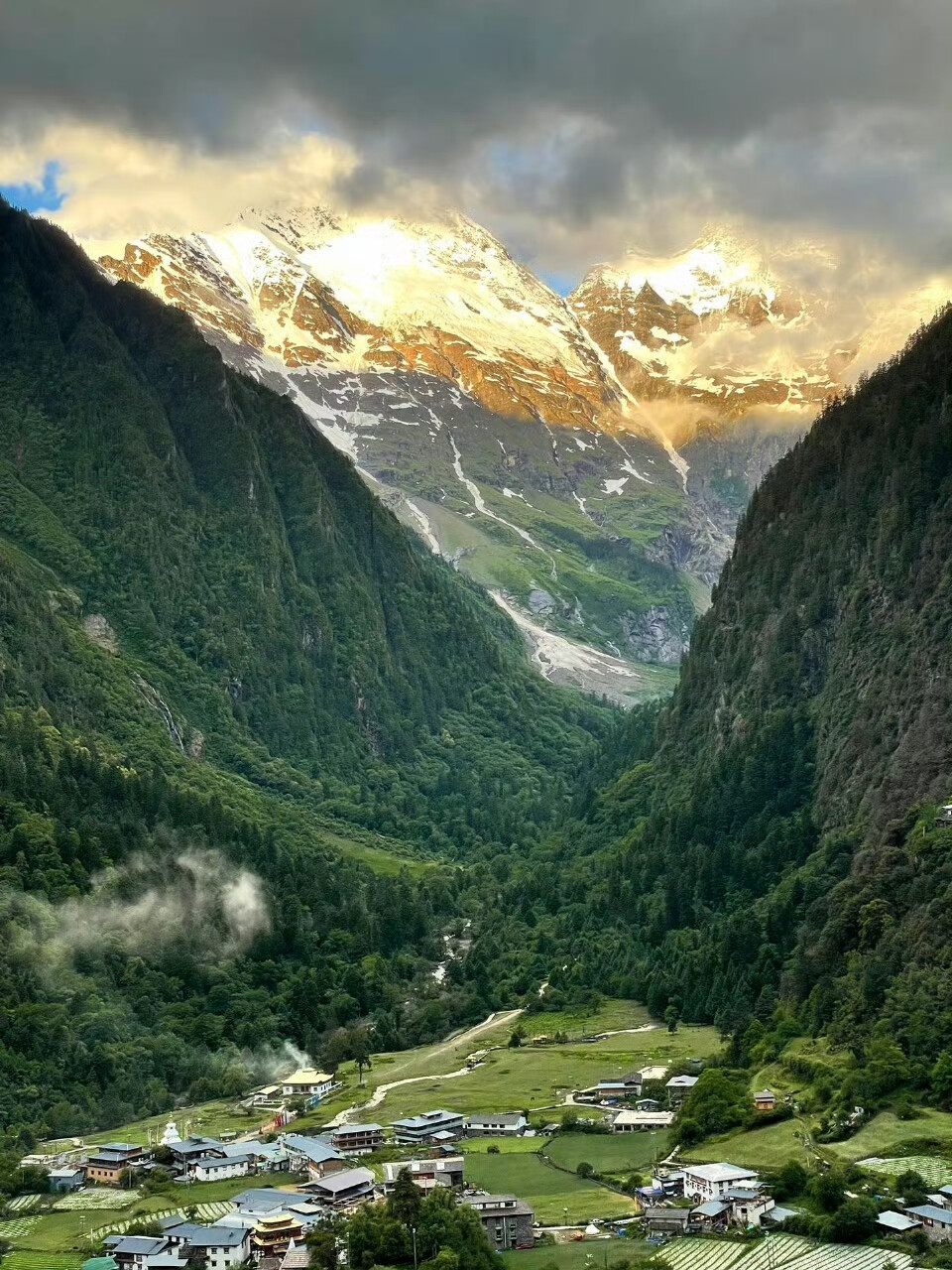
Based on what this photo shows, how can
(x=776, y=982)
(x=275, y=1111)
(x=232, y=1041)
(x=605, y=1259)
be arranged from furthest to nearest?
(x=232, y=1041), (x=776, y=982), (x=275, y=1111), (x=605, y=1259)

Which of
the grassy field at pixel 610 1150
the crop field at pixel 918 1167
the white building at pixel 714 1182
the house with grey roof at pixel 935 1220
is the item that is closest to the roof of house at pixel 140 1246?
the grassy field at pixel 610 1150

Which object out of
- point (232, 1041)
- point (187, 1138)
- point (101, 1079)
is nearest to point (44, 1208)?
point (187, 1138)

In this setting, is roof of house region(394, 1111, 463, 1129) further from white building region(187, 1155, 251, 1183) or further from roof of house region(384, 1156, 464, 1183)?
roof of house region(384, 1156, 464, 1183)

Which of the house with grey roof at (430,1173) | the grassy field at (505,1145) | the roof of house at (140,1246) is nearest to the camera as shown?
the roof of house at (140,1246)

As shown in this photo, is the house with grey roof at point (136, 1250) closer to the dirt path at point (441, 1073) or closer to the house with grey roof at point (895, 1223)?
the dirt path at point (441, 1073)

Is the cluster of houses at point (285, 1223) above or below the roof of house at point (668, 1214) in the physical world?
below

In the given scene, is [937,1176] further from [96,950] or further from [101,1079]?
[96,950]
